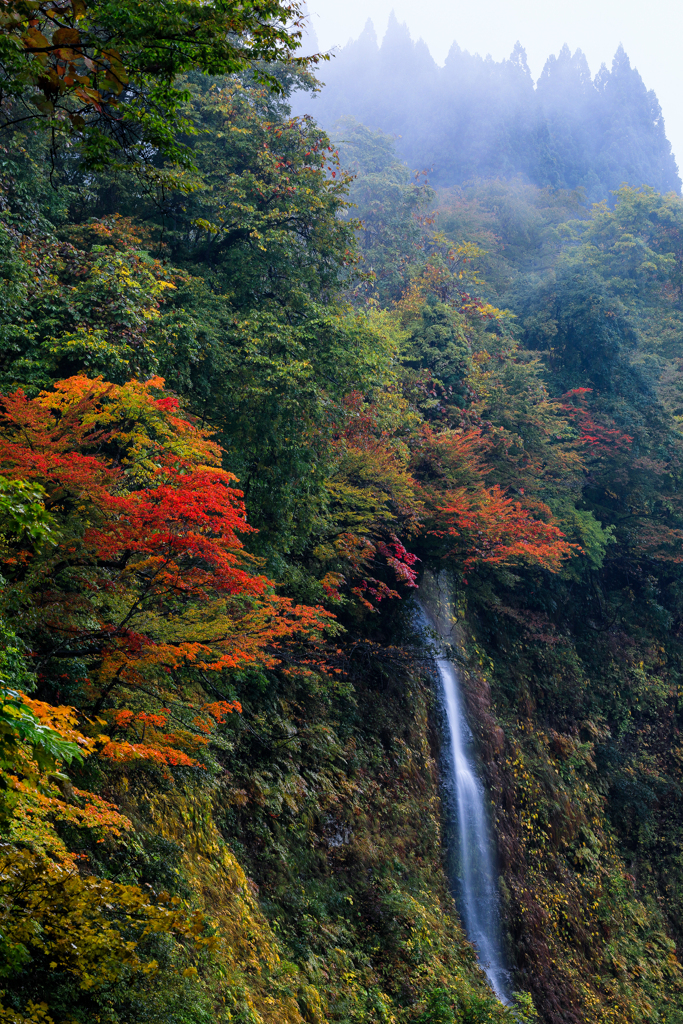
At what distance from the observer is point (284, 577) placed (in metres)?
Answer: 9.73

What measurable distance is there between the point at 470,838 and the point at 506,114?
52.2 meters

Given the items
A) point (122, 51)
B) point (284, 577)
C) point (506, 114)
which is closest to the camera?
point (122, 51)

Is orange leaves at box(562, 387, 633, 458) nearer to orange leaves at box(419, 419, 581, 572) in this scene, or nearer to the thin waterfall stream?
orange leaves at box(419, 419, 581, 572)

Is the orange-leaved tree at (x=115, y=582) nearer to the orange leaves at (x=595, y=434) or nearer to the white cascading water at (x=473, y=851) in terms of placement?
the white cascading water at (x=473, y=851)

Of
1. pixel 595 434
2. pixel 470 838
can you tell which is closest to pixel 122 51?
pixel 470 838

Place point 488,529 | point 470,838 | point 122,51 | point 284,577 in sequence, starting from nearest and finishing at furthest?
1. point 122,51
2. point 284,577
3. point 470,838
4. point 488,529

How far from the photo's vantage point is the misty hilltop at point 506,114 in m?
45.6

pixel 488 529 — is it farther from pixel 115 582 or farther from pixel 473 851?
pixel 115 582

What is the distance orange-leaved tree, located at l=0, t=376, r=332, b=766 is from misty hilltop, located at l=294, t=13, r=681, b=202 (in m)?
46.3

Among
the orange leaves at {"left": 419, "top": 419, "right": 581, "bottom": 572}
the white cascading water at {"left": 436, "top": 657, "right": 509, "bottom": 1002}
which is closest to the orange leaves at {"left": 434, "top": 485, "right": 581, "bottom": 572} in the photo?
the orange leaves at {"left": 419, "top": 419, "right": 581, "bottom": 572}

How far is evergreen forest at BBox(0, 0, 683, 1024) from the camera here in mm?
3828

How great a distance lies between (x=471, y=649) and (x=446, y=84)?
173 feet

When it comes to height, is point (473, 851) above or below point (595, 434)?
below

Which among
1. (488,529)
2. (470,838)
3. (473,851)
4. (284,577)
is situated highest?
(488,529)
